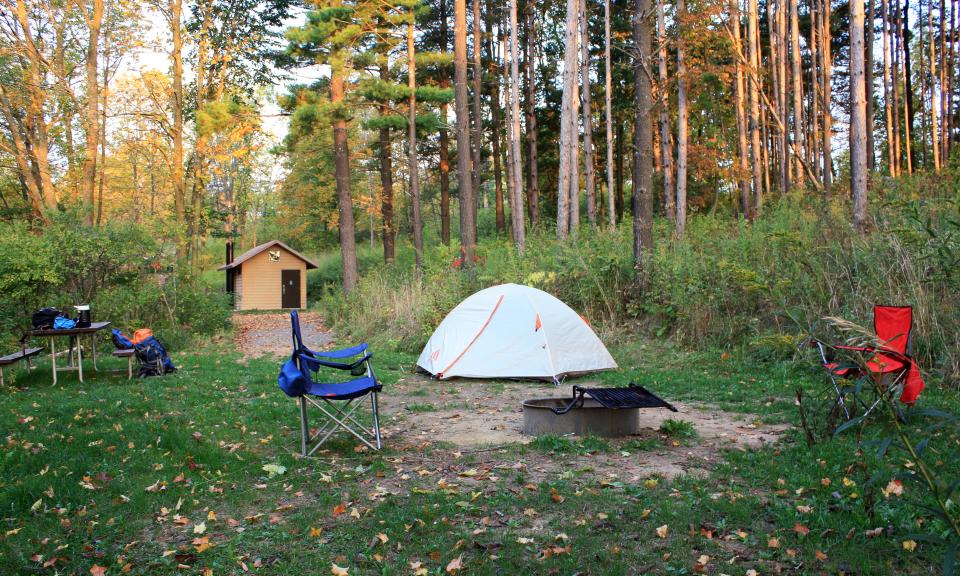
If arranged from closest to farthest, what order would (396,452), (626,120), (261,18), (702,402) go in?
(396,452)
(702,402)
(261,18)
(626,120)

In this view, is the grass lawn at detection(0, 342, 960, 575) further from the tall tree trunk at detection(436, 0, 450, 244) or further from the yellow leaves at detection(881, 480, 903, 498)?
→ the tall tree trunk at detection(436, 0, 450, 244)

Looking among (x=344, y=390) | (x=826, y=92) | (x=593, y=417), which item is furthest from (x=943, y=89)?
(x=344, y=390)

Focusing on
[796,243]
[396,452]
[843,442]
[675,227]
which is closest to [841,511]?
[843,442]

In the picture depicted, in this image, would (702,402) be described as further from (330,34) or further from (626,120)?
(626,120)

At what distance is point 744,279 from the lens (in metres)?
3.93

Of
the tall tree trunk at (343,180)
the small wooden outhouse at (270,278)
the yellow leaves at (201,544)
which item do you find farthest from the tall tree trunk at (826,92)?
the small wooden outhouse at (270,278)

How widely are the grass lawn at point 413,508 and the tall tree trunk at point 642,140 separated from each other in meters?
5.37

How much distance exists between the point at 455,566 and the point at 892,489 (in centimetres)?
251

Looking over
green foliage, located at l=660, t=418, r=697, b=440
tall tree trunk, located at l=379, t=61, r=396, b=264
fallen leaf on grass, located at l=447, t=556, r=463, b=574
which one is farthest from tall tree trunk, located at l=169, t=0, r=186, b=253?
fallen leaf on grass, located at l=447, t=556, r=463, b=574

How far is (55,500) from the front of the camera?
4164 millimetres

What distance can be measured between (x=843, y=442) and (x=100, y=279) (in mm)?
13336

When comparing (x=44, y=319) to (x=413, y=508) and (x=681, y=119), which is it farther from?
(x=681, y=119)

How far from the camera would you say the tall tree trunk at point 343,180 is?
741 inches

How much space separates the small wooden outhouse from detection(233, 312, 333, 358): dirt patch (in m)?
7.27
